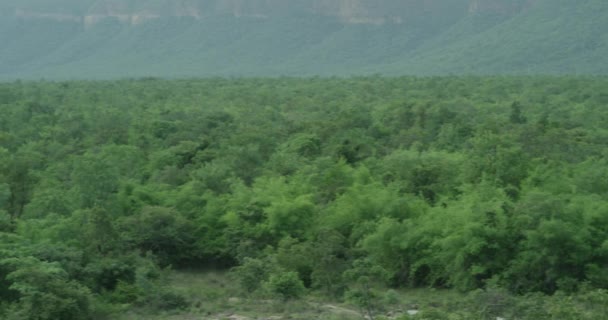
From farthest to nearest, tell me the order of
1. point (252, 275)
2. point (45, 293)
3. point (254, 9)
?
point (254, 9), point (252, 275), point (45, 293)

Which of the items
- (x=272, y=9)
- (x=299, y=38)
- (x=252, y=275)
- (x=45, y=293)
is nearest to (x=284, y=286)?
(x=252, y=275)

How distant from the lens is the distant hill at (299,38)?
108m

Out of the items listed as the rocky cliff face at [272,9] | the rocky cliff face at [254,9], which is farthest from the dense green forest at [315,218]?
the rocky cliff face at [254,9]

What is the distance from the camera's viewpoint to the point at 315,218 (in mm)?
28922

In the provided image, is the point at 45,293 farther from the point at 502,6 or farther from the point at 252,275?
the point at 502,6

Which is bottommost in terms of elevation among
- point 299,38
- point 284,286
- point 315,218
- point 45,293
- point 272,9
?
point 284,286

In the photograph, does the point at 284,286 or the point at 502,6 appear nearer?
the point at 284,286

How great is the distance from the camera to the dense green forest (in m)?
23.8

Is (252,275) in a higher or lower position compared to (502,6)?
lower

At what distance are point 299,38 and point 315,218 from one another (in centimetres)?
10495

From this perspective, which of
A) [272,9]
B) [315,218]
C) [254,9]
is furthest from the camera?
[254,9]

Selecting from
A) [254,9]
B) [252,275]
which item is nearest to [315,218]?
[252,275]

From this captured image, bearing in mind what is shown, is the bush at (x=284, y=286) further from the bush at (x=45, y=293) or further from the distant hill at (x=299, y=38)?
the distant hill at (x=299, y=38)

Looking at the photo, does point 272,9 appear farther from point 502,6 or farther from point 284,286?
point 284,286
